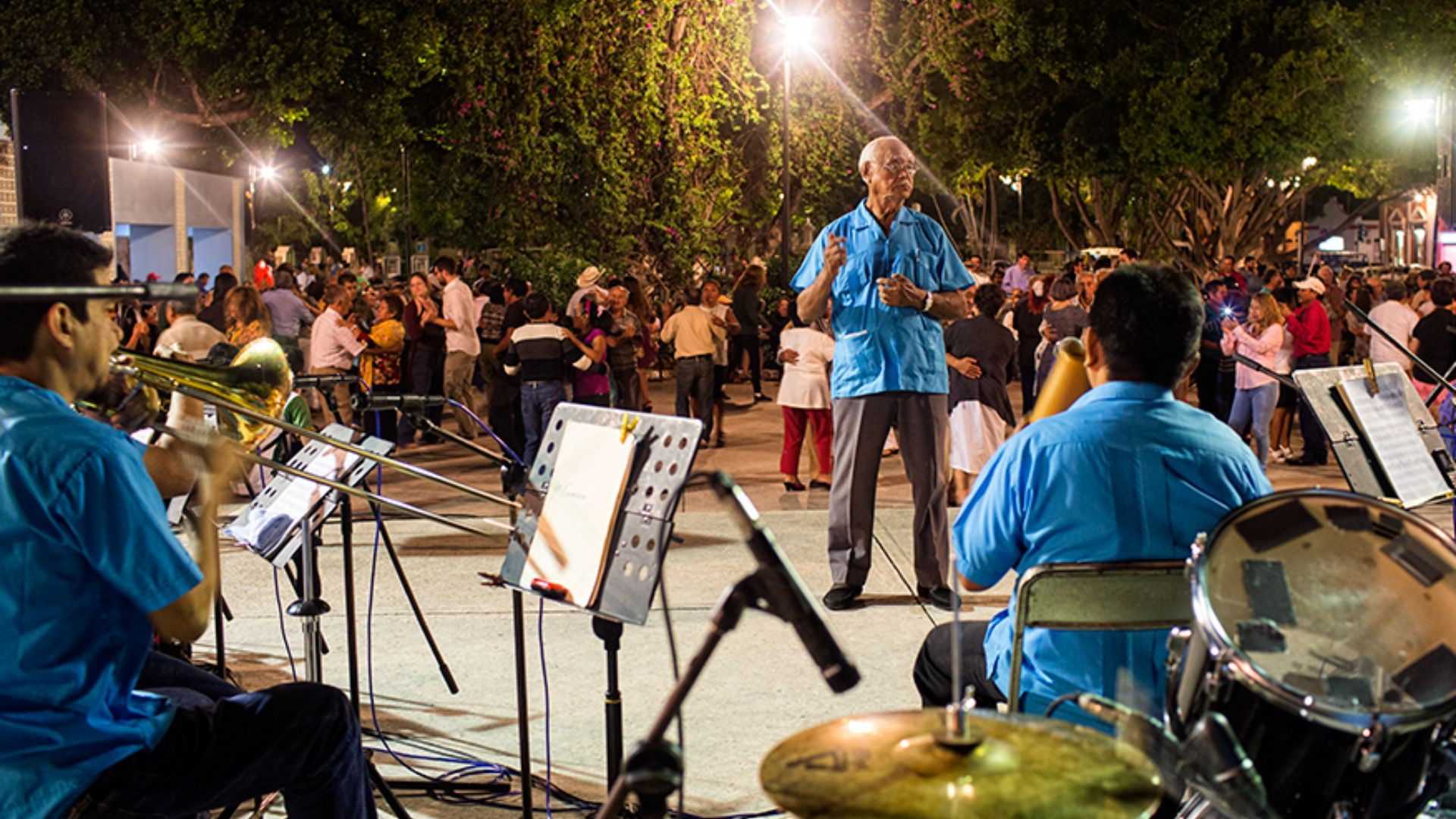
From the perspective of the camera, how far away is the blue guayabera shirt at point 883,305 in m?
6.85

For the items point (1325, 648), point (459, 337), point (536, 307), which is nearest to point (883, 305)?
point (1325, 648)

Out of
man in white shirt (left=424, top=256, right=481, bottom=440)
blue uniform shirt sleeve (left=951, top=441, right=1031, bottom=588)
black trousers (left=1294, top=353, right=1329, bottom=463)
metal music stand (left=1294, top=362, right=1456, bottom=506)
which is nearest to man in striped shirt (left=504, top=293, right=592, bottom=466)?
man in white shirt (left=424, top=256, right=481, bottom=440)

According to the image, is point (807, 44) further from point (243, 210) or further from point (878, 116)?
point (243, 210)

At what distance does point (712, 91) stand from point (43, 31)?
8.95 m

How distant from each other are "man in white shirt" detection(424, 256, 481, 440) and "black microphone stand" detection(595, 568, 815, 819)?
11892mm

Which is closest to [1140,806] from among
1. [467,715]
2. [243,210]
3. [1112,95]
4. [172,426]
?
[172,426]

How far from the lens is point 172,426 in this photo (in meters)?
3.26

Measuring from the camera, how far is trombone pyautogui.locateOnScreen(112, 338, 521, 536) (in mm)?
3355

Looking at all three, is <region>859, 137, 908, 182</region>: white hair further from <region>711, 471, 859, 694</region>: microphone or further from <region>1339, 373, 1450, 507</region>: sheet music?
<region>711, 471, 859, 694</region>: microphone

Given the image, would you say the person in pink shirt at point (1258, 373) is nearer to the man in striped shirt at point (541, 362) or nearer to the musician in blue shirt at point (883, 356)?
the man in striped shirt at point (541, 362)

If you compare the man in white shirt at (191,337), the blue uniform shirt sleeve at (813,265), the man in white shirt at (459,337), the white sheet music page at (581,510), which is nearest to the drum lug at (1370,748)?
the white sheet music page at (581,510)

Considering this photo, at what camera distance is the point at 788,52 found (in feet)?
66.8

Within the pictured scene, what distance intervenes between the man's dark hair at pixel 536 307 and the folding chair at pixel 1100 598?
27.7 ft

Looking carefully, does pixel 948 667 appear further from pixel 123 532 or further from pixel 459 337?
pixel 459 337
